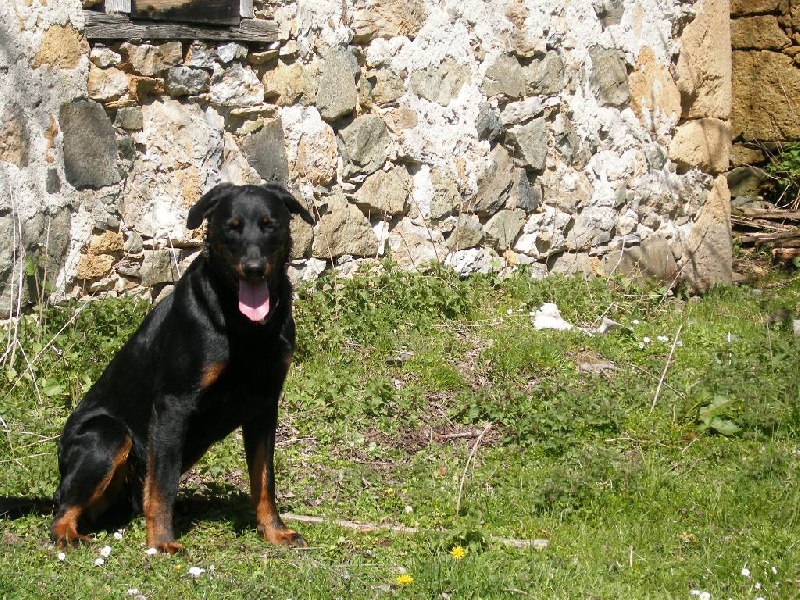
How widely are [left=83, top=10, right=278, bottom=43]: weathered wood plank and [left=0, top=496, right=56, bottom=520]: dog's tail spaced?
2.69 meters

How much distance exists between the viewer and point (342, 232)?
23.8 ft

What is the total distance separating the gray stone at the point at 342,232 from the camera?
23.4ft

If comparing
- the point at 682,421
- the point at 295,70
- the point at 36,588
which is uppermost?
the point at 295,70

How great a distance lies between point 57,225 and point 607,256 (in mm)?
4631

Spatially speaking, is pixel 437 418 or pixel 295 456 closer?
pixel 295 456

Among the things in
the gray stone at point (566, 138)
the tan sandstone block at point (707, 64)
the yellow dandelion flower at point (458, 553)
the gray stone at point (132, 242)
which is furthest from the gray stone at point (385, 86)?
the yellow dandelion flower at point (458, 553)

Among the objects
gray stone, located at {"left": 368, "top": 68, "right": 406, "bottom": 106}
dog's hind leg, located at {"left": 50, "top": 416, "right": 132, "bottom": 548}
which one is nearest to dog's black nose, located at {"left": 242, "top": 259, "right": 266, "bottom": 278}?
dog's hind leg, located at {"left": 50, "top": 416, "right": 132, "bottom": 548}

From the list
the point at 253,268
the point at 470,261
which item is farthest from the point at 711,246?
the point at 253,268

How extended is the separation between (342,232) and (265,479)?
302cm

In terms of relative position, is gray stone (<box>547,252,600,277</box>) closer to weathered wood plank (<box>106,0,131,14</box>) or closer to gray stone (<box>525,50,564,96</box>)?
gray stone (<box>525,50,564,96</box>)

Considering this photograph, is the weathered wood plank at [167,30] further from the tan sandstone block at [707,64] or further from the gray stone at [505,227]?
the tan sandstone block at [707,64]

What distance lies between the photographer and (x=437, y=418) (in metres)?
6.00

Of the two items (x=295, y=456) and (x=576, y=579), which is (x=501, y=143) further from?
(x=576, y=579)

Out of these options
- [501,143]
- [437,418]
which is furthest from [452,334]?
[501,143]
